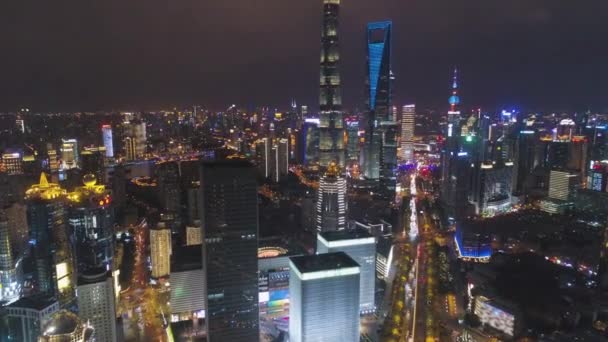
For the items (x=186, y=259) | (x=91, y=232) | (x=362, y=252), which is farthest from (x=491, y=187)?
(x=91, y=232)

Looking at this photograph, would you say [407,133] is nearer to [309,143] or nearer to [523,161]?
[309,143]

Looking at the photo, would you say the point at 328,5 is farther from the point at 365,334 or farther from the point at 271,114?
the point at 271,114

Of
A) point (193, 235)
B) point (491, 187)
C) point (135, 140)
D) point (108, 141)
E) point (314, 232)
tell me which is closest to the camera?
point (193, 235)

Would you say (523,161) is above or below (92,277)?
above

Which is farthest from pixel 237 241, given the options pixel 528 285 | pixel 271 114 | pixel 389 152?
pixel 271 114

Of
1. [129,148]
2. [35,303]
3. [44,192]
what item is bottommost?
[35,303]

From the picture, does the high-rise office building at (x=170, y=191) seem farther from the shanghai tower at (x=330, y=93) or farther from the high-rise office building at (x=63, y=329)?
the high-rise office building at (x=63, y=329)

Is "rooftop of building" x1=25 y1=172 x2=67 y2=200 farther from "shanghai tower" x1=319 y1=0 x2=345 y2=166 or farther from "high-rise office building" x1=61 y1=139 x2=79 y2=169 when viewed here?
"shanghai tower" x1=319 y1=0 x2=345 y2=166

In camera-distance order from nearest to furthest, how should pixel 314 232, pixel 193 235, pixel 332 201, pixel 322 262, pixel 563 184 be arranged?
pixel 322 262, pixel 193 235, pixel 332 201, pixel 314 232, pixel 563 184
